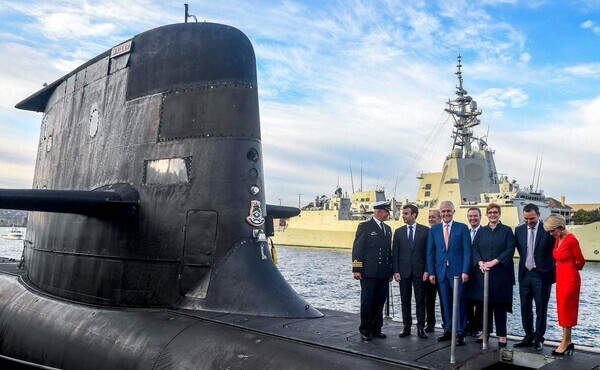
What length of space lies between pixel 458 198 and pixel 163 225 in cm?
5089

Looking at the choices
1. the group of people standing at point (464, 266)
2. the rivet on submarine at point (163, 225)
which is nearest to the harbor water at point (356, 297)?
the group of people standing at point (464, 266)

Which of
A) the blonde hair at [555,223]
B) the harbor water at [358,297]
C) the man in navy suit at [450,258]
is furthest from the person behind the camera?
the harbor water at [358,297]

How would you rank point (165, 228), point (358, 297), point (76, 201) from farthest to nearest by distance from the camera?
point (358, 297), point (165, 228), point (76, 201)

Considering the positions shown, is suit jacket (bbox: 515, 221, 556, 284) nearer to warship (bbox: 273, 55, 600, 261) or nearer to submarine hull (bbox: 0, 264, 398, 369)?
submarine hull (bbox: 0, 264, 398, 369)

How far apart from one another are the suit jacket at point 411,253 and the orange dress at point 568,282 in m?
1.54

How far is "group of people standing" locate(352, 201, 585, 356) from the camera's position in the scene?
5.75 metres

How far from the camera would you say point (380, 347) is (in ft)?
17.2

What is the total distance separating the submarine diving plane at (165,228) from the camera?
649cm

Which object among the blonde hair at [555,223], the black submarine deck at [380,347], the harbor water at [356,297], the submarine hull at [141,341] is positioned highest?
the blonde hair at [555,223]

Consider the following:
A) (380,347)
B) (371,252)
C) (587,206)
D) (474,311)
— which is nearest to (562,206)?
(587,206)

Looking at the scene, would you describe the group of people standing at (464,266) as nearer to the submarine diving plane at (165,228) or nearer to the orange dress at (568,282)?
the orange dress at (568,282)

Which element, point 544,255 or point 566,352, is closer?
point 566,352

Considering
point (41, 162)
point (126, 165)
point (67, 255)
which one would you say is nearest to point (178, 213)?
point (126, 165)

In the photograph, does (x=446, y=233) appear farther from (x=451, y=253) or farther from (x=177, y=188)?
(x=177, y=188)
